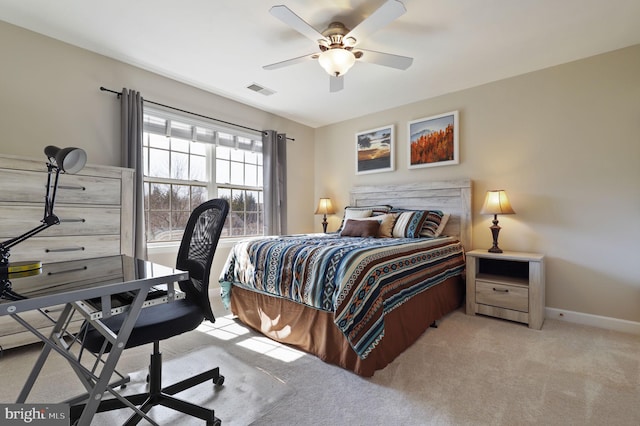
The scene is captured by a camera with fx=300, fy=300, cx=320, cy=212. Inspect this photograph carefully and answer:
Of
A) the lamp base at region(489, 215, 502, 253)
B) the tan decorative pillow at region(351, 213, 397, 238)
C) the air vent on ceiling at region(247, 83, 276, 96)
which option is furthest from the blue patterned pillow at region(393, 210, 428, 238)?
the air vent on ceiling at region(247, 83, 276, 96)

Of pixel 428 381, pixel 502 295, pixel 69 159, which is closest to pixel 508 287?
pixel 502 295

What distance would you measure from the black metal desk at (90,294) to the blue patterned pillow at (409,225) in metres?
2.58

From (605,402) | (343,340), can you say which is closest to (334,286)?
(343,340)

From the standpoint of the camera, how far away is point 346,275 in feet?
6.29

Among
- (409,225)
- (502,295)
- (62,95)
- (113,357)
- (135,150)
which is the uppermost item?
(62,95)

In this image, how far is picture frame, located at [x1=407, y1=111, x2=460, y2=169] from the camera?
11.9ft

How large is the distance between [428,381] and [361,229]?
5.75ft

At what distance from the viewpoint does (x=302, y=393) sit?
5.69 feet

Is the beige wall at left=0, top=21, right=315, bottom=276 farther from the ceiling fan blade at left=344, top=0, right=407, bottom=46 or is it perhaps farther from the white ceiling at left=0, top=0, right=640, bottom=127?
the ceiling fan blade at left=344, top=0, right=407, bottom=46

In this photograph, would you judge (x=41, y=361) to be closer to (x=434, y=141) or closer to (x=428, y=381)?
(x=428, y=381)

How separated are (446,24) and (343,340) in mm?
2514

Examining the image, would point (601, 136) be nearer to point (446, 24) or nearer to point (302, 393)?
point (446, 24)

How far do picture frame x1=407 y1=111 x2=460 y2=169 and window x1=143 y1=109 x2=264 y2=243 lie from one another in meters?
2.12

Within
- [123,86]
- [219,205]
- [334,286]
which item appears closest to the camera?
[219,205]
